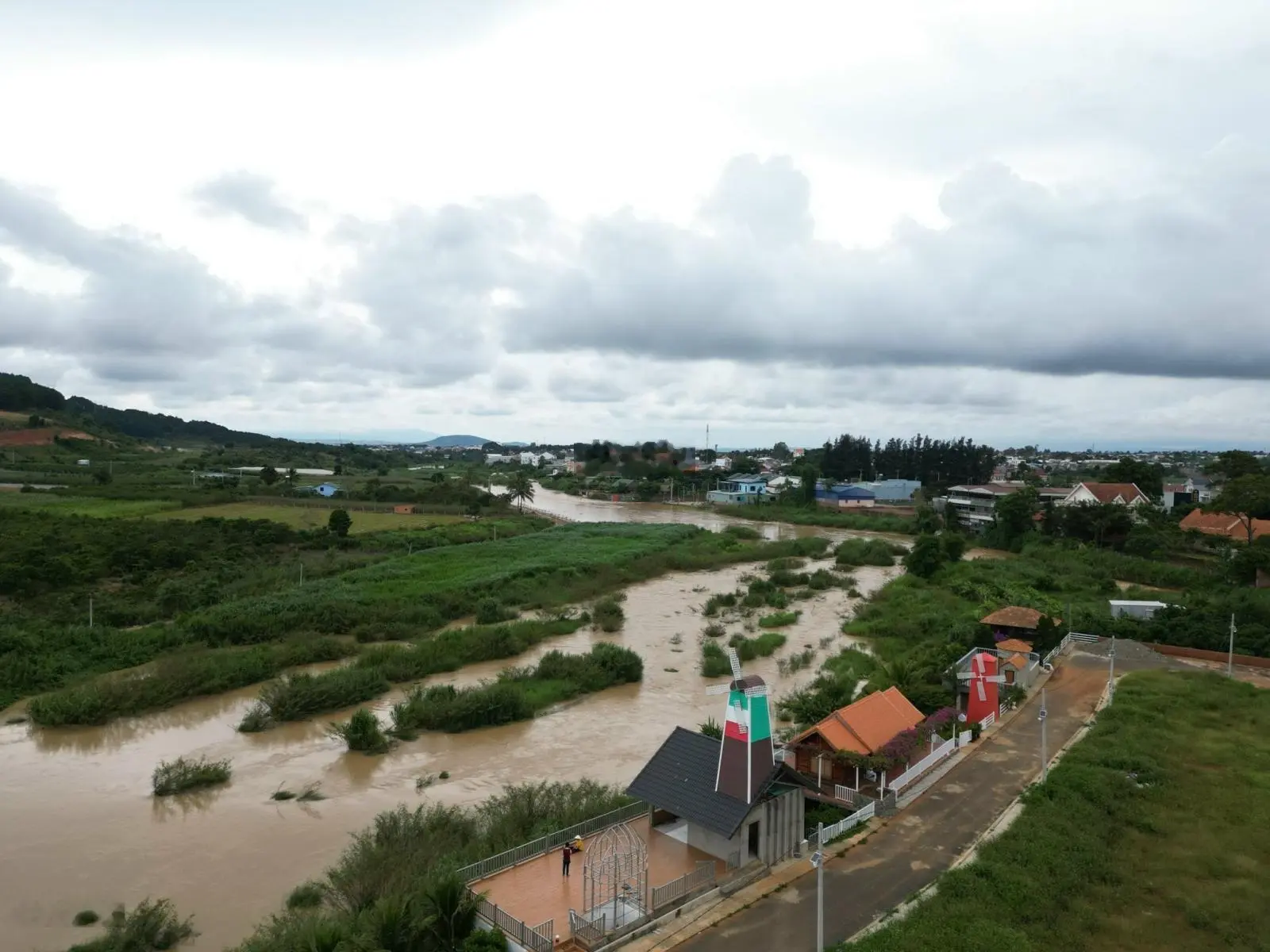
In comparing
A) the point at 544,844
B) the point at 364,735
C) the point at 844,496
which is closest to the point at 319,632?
the point at 364,735

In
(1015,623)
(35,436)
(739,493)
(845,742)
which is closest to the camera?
(845,742)

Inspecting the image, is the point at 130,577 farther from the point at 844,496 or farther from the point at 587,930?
the point at 844,496

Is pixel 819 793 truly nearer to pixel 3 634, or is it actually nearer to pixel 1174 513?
pixel 3 634

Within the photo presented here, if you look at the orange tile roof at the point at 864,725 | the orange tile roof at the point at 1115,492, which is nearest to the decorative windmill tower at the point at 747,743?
the orange tile roof at the point at 864,725

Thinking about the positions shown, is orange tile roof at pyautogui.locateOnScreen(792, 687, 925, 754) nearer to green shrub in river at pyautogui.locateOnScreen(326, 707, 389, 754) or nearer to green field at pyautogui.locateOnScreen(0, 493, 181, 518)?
green shrub in river at pyautogui.locateOnScreen(326, 707, 389, 754)

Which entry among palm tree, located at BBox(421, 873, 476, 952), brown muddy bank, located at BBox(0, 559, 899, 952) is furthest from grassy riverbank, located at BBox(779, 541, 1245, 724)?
palm tree, located at BBox(421, 873, 476, 952)

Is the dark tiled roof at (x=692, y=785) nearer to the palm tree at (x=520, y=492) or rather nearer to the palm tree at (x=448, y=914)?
the palm tree at (x=448, y=914)

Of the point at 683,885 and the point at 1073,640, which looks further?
the point at 1073,640

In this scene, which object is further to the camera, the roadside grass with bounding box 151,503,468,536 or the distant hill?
the distant hill
